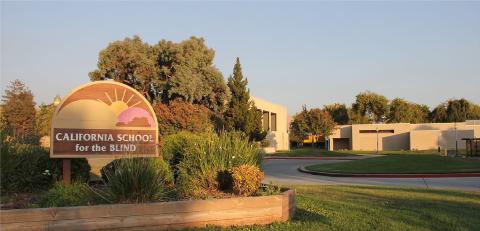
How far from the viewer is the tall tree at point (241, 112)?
136ft

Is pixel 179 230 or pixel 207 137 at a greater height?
pixel 207 137

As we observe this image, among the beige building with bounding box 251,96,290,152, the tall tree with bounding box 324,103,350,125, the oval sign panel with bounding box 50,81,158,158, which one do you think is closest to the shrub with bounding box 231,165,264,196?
A: the oval sign panel with bounding box 50,81,158,158

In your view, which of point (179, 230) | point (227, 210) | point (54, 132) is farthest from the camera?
point (54, 132)

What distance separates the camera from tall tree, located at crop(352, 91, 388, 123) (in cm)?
9307

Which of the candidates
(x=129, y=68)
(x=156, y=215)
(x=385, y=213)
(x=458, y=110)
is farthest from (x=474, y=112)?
(x=156, y=215)

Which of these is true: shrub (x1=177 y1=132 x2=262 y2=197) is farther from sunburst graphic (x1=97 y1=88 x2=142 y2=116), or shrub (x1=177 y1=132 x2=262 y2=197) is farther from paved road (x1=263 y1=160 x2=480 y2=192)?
paved road (x1=263 y1=160 x2=480 y2=192)

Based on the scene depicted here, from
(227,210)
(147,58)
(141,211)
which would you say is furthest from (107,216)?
(147,58)

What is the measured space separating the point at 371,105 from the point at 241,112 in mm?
57792

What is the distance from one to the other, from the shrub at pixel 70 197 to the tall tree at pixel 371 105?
89.3m

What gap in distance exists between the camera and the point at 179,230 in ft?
23.3

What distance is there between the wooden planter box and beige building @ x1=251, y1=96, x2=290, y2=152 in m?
49.2

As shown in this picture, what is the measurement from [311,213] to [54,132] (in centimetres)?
545

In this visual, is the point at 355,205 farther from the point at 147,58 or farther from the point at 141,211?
the point at 147,58

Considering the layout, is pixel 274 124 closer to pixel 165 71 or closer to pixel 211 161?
pixel 165 71
